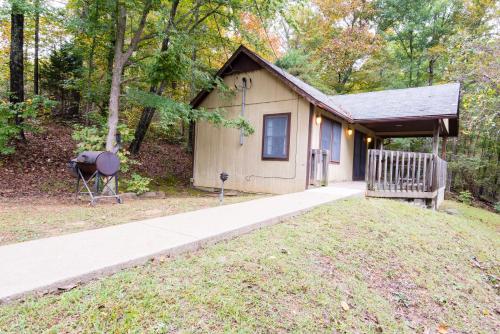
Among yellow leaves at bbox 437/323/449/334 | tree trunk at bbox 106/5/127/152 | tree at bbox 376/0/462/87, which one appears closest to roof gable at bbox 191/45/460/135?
tree trunk at bbox 106/5/127/152

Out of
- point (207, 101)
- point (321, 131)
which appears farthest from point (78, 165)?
point (321, 131)

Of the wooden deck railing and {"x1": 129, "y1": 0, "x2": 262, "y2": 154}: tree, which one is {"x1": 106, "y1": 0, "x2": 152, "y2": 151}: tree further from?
the wooden deck railing

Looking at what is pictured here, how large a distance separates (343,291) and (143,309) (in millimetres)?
1771

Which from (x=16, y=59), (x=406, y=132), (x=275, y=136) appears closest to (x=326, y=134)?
(x=275, y=136)

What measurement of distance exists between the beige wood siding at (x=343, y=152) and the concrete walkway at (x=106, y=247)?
4.60 m

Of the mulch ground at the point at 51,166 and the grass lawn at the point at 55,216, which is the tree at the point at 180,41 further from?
the grass lawn at the point at 55,216

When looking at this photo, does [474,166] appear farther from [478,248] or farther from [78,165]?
[78,165]

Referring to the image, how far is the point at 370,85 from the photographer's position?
20.3 meters

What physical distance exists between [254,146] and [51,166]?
6.53m

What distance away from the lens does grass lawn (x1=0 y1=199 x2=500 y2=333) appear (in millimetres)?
1859

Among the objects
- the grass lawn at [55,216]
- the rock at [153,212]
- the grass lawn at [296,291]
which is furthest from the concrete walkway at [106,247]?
the rock at [153,212]

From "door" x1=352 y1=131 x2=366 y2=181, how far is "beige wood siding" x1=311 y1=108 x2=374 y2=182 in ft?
1.14

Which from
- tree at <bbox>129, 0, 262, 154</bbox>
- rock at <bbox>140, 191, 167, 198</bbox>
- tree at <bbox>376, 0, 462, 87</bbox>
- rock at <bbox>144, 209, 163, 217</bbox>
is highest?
tree at <bbox>376, 0, 462, 87</bbox>

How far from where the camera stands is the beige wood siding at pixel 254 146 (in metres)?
8.30
